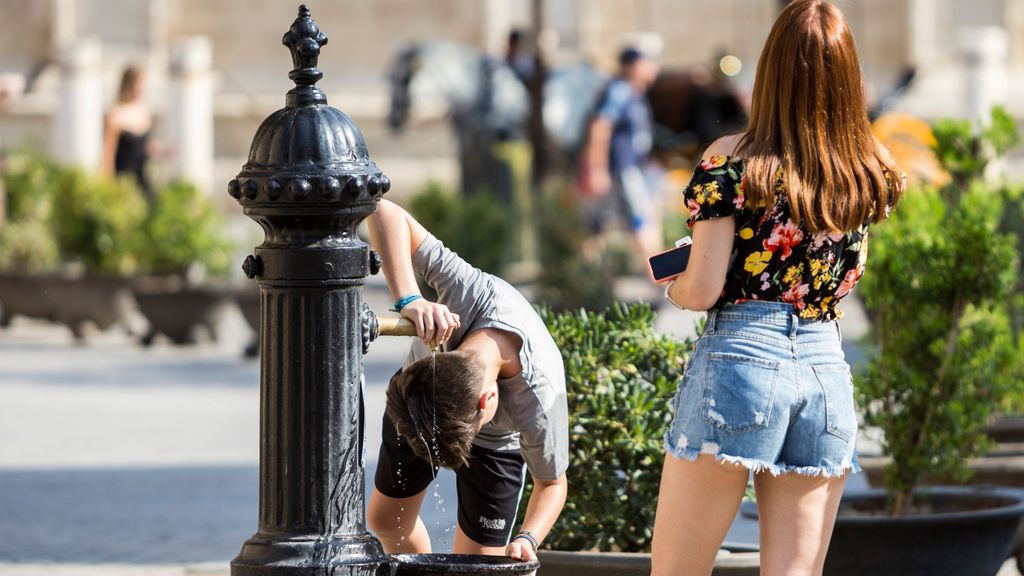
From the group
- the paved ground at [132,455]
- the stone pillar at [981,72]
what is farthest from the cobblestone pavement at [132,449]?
the stone pillar at [981,72]

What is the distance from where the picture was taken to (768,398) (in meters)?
3.85

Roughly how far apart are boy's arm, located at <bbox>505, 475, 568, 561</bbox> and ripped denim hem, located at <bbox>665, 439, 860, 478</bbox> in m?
0.36

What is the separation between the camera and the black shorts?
4.36 metres

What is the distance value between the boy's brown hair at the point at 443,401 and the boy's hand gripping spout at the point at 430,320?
0.17 feet

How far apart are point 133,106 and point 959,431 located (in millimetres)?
11569

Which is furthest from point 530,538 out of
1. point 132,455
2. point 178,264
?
point 178,264

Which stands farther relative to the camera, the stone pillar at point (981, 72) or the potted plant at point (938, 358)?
the stone pillar at point (981, 72)

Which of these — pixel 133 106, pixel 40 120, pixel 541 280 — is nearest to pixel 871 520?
pixel 541 280

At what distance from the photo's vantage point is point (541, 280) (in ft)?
43.2

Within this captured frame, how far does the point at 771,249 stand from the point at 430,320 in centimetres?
75

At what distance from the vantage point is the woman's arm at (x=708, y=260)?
12.7 ft

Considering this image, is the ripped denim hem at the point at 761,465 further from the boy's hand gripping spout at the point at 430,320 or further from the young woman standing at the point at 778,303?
the boy's hand gripping spout at the point at 430,320

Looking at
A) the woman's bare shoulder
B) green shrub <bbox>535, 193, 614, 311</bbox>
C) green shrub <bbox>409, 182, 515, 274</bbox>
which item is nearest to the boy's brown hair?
the woman's bare shoulder

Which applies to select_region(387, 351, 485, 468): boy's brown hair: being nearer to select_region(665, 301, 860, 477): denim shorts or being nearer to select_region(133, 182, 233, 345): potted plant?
select_region(665, 301, 860, 477): denim shorts
